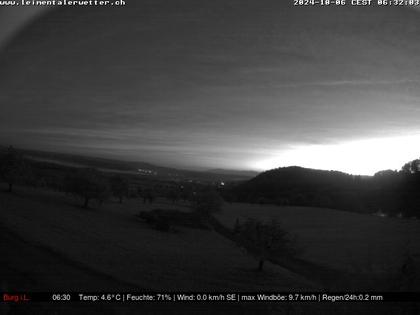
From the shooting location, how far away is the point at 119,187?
2325 inches

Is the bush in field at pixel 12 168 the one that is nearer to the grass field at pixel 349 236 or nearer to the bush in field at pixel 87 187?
the bush in field at pixel 87 187

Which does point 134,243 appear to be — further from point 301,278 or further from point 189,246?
point 301,278

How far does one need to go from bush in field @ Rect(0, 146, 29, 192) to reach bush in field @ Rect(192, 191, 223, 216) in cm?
2495

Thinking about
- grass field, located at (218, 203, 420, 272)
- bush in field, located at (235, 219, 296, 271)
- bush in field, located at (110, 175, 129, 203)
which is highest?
bush in field, located at (110, 175, 129, 203)

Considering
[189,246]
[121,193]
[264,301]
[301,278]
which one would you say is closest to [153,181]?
[121,193]

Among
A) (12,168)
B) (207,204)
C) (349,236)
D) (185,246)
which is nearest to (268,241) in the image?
(185,246)

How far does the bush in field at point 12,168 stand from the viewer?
154 feet

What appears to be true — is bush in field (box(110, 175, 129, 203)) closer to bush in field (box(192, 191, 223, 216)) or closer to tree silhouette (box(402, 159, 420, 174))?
bush in field (box(192, 191, 223, 216))

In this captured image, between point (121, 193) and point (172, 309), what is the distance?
4846 cm

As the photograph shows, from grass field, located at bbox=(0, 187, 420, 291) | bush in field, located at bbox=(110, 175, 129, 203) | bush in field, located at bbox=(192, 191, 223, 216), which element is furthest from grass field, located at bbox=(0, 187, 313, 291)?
bush in field, located at bbox=(110, 175, 129, 203)

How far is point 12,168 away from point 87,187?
11493 millimetres

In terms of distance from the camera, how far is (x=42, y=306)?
12.0 m

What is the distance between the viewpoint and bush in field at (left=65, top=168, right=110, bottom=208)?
153 feet

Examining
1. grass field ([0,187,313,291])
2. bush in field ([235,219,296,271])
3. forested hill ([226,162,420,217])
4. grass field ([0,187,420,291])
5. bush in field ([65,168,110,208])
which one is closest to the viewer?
grass field ([0,187,313,291])
